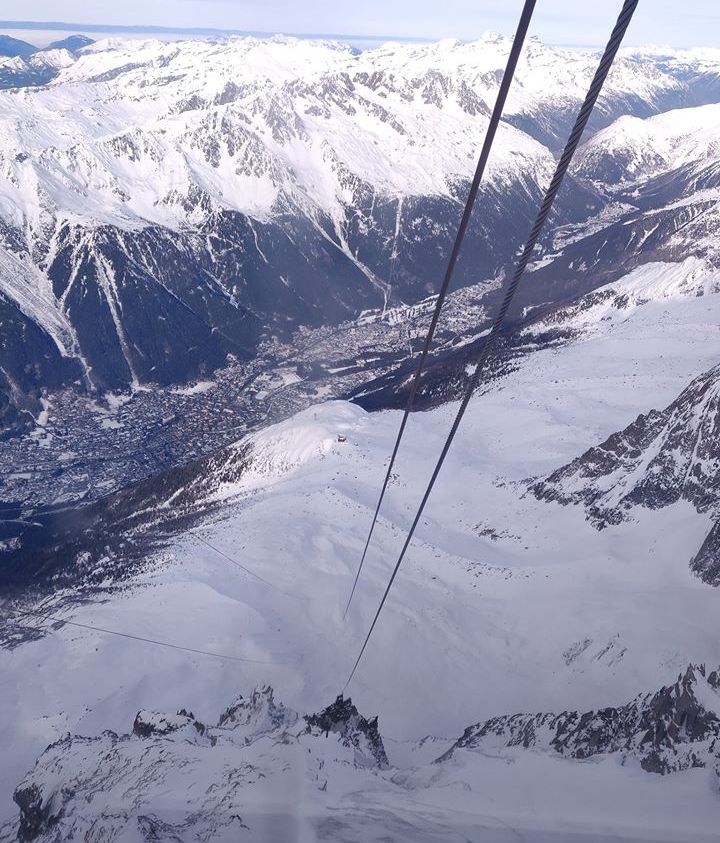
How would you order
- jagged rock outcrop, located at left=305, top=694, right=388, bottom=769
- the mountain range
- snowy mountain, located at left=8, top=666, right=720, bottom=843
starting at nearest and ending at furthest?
1. snowy mountain, located at left=8, top=666, right=720, bottom=843
2. the mountain range
3. jagged rock outcrop, located at left=305, top=694, right=388, bottom=769

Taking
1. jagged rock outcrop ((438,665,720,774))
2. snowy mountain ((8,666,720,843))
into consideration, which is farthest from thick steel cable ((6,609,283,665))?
jagged rock outcrop ((438,665,720,774))

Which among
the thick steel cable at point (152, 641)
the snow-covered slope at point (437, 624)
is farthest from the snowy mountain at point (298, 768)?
the thick steel cable at point (152, 641)

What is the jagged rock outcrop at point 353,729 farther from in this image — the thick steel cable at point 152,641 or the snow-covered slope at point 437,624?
the thick steel cable at point 152,641

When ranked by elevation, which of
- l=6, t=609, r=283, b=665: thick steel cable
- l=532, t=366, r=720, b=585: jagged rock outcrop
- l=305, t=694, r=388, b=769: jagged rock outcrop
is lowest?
l=6, t=609, r=283, b=665: thick steel cable

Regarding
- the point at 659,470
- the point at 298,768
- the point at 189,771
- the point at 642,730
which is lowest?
the point at 189,771

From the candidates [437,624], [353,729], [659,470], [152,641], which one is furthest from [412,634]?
[659,470]

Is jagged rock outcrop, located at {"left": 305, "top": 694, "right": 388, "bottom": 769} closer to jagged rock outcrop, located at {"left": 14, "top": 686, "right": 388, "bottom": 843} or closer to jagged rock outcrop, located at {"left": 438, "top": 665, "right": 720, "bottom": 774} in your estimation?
jagged rock outcrop, located at {"left": 14, "top": 686, "right": 388, "bottom": 843}

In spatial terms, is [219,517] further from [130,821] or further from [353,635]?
[130,821]

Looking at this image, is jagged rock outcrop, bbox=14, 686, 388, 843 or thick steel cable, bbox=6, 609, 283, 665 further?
thick steel cable, bbox=6, 609, 283, 665

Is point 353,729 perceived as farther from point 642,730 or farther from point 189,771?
point 642,730

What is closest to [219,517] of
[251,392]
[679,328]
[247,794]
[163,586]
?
[163,586]

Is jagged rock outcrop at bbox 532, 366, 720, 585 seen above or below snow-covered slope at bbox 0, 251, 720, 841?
above
